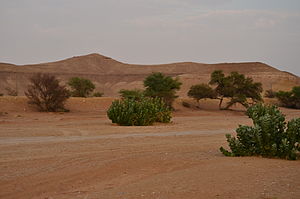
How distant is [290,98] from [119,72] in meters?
82.6

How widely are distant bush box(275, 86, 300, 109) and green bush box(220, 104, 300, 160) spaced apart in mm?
54638

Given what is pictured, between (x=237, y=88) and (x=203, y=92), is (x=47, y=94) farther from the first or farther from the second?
(x=237, y=88)

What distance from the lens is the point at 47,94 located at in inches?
1721

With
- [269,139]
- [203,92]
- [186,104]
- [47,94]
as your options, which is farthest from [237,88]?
[269,139]

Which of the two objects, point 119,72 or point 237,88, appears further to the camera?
point 119,72

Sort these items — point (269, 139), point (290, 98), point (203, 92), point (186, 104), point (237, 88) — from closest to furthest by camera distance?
1. point (269, 139)
2. point (237, 88)
3. point (203, 92)
4. point (186, 104)
5. point (290, 98)

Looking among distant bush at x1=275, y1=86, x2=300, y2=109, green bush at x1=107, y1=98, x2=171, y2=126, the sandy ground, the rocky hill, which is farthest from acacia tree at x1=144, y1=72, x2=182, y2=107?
the rocky hill

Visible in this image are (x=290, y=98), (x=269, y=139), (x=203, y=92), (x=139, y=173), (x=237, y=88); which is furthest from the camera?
(x=290, y=98)

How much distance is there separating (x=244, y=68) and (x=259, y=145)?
118517 mm

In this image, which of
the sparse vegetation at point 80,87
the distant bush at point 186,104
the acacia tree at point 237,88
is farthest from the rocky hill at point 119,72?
the acacia tree at point 237,88

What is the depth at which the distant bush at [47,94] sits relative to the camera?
4359cm

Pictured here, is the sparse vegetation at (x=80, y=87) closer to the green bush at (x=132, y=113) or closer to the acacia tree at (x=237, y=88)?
the acacia tree at (x=237, y=88)

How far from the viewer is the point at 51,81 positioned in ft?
145

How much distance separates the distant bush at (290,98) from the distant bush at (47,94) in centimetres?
3682
